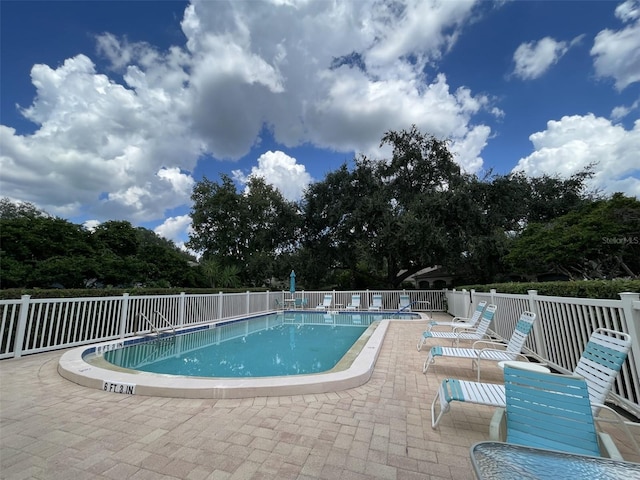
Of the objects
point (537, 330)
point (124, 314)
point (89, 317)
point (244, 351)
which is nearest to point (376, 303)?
point (244, 351)

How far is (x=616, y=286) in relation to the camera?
3.02 m

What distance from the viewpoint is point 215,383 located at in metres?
3.23

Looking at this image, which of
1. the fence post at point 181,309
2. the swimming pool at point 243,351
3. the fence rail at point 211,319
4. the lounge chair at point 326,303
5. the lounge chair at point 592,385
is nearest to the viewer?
the lounge chair at point 592,385

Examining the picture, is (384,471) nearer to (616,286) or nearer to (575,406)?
(575,406)

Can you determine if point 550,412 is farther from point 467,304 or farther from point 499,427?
point 467,304

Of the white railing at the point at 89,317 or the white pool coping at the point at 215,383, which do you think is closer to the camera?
the white pool coping at the point at 215,383

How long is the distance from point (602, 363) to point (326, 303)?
12.6 m

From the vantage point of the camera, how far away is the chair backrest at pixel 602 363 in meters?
1.91

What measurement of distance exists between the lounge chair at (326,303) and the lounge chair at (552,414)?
498 inches

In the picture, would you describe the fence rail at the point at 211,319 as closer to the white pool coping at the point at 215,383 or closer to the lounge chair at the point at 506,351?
the lounge chair at the point at 506,351

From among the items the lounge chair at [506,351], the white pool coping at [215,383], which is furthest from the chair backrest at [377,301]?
the white pool coping at [215,383]

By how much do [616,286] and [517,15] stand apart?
32.9ft

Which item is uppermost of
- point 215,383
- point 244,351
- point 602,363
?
point 602,363

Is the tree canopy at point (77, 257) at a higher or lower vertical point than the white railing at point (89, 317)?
higher
